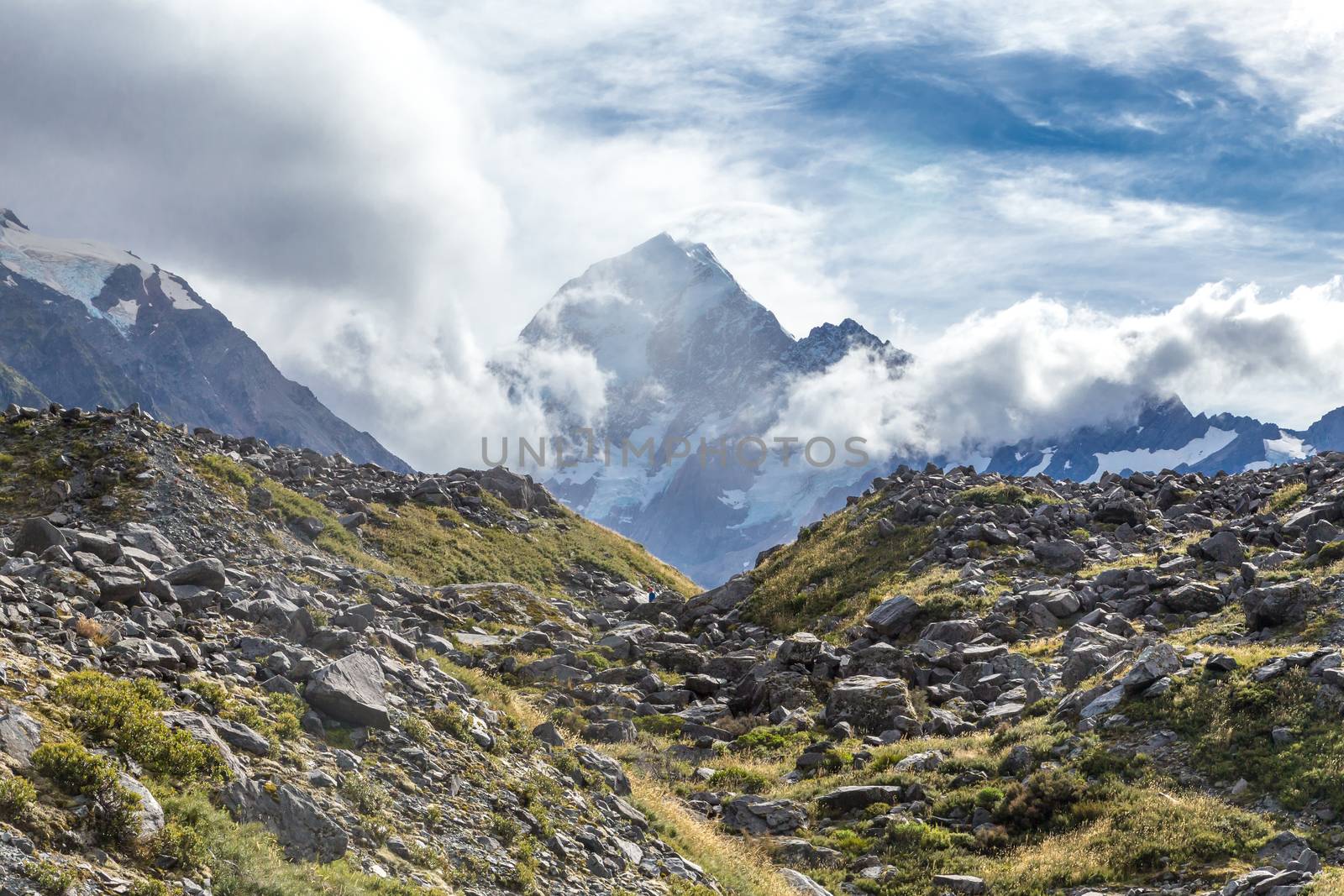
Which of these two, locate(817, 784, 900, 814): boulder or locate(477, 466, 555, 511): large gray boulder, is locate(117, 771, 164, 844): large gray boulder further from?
locate(477, 466, 555, 511): large gray boulder

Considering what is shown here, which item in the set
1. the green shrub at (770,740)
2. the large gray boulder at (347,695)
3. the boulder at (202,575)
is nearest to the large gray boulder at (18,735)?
the large gray boulder at (347,695)

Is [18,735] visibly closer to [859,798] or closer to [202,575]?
[202,575]

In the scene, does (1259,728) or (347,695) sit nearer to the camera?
(347,695)

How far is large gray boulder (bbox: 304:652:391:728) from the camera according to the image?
15523 millimetres

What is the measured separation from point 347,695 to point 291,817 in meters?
3.36

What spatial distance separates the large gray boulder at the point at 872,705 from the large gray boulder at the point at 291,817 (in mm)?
20353

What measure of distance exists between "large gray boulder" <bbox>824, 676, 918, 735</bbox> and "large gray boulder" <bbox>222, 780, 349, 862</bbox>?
20.4 m

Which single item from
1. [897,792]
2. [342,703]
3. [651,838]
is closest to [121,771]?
[342,703]

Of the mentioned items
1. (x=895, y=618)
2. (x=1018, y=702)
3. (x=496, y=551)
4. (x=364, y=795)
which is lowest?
(x=364, y=795)

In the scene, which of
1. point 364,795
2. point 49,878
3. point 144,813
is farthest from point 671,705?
point 49,878

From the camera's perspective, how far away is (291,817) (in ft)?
40.5

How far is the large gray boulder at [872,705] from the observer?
2977cm

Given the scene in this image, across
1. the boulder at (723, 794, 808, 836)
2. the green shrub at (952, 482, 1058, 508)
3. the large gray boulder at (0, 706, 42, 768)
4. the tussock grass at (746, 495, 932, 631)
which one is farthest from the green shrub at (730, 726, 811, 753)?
the green shrub at (952, 482, 1058, 508)

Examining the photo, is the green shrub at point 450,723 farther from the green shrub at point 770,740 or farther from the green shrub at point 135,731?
the green shrub at point 770,740
